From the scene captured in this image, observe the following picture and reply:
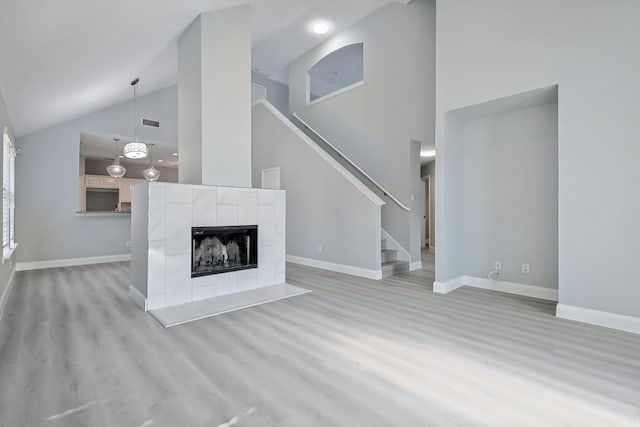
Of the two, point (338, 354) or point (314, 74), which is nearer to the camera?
point (338, 354)

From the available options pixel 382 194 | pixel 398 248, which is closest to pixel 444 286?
pixel 398 248

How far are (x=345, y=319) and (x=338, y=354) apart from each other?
2.57ft

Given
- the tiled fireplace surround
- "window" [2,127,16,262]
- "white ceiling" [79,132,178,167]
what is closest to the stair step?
the tiled fireplace surround

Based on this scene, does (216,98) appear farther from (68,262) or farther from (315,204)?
(68,262)

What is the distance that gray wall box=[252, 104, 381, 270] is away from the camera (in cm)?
509

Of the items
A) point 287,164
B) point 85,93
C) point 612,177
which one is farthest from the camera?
point 287,164

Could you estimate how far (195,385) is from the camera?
1.94m

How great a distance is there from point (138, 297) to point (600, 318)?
4.81m

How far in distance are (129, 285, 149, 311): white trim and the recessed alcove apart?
3551 mm

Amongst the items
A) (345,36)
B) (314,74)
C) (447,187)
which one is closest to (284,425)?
(447,187)

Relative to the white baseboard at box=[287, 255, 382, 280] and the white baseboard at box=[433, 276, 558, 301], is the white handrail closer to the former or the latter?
the white baseboard at box=[287, 255, 382, 280]

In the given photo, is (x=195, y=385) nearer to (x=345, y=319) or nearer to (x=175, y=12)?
(x=345, y=319)

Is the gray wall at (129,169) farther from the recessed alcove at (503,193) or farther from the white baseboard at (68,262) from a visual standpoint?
the recessed alcove at (503,193)

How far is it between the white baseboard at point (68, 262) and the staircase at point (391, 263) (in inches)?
210
